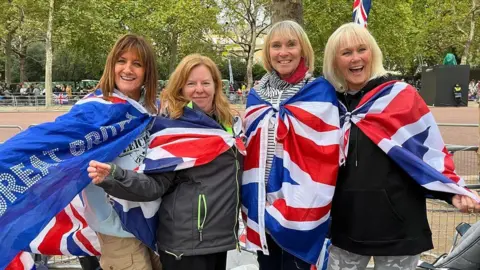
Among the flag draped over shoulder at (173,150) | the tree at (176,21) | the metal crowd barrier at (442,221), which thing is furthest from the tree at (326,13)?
the flag draped over shoulder at (173,150)

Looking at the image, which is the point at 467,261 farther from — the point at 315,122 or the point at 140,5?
the point at 140,5

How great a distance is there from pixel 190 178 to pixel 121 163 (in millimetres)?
474

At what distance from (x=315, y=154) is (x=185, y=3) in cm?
2604

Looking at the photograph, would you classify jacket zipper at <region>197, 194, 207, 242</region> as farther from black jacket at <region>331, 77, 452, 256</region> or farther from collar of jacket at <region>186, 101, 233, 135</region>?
black jacket at <region>331, 77, 452, 256</region>

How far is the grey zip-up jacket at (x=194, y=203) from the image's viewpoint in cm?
250

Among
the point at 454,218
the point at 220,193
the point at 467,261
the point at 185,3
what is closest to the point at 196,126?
the point at 220,193

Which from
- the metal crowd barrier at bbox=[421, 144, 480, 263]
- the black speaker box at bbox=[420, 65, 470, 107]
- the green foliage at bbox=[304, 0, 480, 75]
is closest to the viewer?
the metal crowd barrier at bbox=[421, 144, 480, 263]

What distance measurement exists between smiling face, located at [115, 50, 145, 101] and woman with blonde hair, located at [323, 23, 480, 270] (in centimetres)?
121

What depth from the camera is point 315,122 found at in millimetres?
2666

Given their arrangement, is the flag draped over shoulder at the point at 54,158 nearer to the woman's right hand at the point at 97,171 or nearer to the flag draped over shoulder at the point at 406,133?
the woman's right hand at the point at 97,171

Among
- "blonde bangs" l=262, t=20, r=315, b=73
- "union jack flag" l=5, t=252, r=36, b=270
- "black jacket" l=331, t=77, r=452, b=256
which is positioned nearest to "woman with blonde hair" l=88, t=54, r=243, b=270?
"blonde bangs" l=262, t=20, r=315, b=73

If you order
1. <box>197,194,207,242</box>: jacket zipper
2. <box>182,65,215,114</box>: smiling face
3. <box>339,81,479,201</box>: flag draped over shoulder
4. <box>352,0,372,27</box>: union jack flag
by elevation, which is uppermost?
<box>352,0,372,27</box>: union jack flag

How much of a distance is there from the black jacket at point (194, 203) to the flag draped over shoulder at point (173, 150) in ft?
0.17

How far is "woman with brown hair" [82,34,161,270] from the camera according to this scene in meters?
2.77
